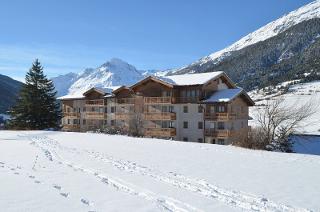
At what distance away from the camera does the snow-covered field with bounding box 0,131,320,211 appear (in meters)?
11.4

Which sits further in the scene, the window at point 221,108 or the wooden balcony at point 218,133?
the window at point 221,108

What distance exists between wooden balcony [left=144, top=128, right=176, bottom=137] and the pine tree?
768 inches

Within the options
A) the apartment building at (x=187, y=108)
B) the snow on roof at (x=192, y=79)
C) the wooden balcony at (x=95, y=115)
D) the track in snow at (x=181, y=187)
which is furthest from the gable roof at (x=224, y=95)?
the track in snow at (x=181, y=187)

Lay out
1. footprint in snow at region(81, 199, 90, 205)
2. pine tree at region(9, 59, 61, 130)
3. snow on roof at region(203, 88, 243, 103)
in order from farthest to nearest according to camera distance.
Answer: pine tree at region(9, 59, 61, 130)
snow on roof at region(203, 88, 243, 103)
footprint in snow at region(81, 199, 90, 205)

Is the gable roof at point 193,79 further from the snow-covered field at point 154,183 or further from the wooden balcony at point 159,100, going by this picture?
the snow-covered field at point 154,183

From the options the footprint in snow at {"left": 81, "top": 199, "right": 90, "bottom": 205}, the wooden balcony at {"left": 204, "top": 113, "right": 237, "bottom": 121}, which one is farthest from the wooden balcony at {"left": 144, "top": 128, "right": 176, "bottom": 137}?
the footprint in snow at {"left": 81, "top": 199, "right": 90, "bottom": 205}

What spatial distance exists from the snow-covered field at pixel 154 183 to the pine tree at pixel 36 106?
4103 centimetres

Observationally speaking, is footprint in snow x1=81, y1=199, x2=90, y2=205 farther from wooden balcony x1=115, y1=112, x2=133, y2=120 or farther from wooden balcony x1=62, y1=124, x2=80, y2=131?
wooden balcony x1=62, y1=124, x2=80, y2=131

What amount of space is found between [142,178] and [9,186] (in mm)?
5043

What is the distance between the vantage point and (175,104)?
5272 centimetres

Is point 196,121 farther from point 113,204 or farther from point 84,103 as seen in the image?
point 113,204

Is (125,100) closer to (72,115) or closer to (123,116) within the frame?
(123,116)

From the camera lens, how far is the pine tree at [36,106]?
63.6 metres

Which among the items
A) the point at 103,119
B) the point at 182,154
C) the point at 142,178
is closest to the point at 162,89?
the point at 103,119
